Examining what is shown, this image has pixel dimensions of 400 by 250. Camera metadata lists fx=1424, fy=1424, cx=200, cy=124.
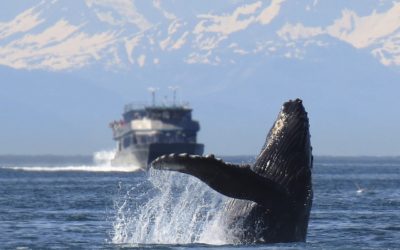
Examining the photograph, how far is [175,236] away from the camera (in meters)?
27.8

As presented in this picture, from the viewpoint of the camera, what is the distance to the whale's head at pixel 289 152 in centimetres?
2247

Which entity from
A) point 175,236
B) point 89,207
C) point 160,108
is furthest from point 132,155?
point 175,236

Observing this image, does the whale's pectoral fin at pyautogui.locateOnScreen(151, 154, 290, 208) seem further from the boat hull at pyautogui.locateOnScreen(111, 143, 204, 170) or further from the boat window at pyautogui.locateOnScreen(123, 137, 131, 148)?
the boat window at pyautogui.locateOnScreen(123, 137, 131, 148)

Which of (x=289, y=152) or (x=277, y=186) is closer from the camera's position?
(x=277, y=186)

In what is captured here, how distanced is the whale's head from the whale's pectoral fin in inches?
13.9

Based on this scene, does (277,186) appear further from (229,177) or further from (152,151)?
(152,151)

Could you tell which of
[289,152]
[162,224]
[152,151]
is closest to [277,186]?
[289,152]

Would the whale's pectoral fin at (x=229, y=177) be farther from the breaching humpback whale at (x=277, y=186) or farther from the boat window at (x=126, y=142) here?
the boat window at (x=126, y=142)

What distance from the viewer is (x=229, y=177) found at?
21.4 metres

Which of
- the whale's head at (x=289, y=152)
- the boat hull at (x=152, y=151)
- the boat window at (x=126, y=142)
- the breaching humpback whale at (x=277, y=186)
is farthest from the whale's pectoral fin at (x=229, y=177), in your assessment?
the boat window at (x=126, y=142)

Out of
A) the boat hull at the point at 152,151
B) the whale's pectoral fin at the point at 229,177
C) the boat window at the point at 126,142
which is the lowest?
the whale's pectoral fin at the point at 229,177

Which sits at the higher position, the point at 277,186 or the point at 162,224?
the point at 277,186

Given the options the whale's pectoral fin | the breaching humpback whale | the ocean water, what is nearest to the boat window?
the ocean water

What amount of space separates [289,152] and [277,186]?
83 centimetres
